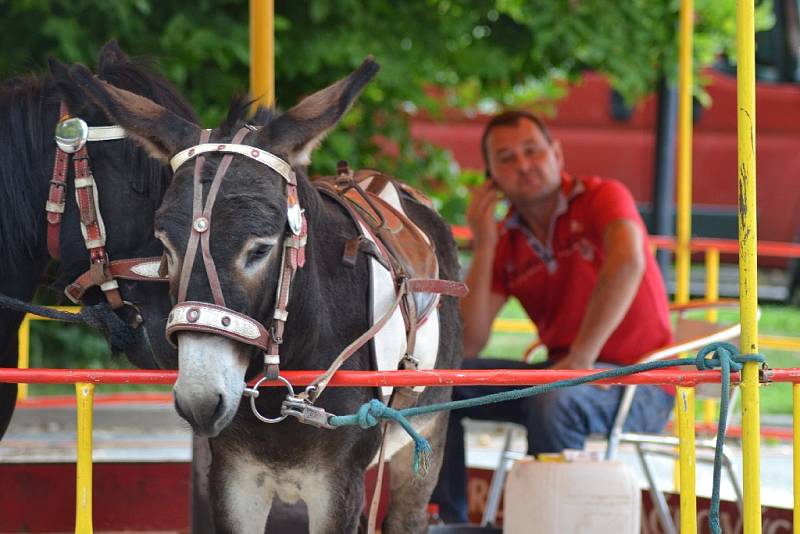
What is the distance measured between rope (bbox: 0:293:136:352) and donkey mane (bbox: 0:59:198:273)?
20 cm

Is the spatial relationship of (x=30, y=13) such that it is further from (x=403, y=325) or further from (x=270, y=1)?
(x=403, y=325)

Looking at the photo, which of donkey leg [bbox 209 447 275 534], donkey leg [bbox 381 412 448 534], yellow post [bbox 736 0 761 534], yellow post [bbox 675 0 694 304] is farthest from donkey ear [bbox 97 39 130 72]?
yellow post [bbox 675 0 694 304]

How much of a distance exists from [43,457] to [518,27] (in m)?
3.90

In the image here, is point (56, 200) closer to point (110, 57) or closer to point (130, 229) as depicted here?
point (130, 229)

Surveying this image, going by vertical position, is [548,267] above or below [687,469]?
above

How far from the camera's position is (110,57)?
3.33 m

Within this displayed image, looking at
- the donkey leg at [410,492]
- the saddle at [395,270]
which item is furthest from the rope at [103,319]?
the donkey leg at [410,492]

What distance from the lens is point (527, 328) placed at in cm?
646

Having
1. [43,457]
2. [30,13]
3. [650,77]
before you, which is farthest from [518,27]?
[43,457]

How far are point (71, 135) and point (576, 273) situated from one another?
2.37 meters

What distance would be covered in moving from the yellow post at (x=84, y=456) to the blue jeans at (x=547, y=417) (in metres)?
2.06

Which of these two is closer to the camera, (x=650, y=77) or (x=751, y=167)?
(x=751, y=167)

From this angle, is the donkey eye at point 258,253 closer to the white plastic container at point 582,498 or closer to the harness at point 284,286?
the harness at point 284,286

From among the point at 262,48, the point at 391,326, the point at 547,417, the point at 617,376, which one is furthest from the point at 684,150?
the point at 617,376
